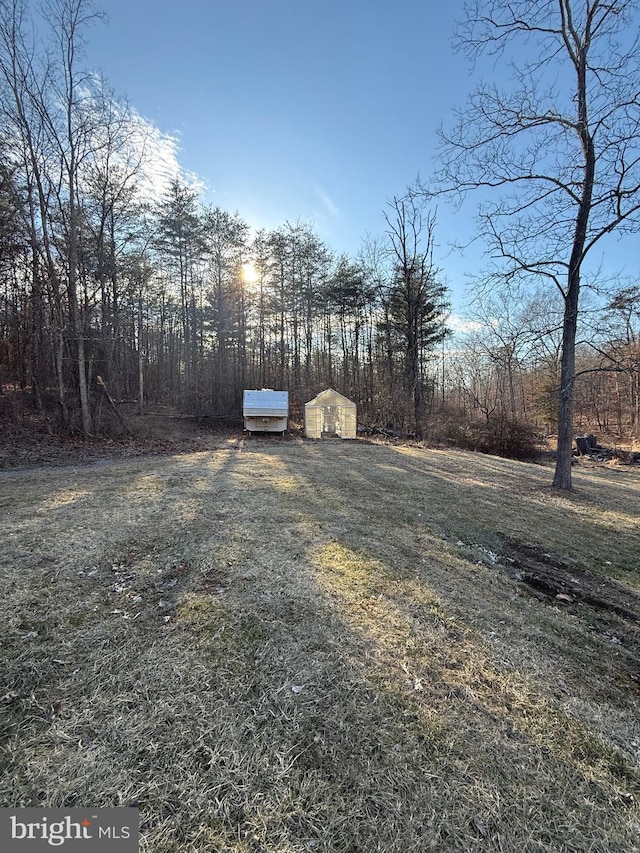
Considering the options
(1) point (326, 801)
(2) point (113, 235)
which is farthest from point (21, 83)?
(1) point (326, 801)

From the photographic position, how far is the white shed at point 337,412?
55.6 ft

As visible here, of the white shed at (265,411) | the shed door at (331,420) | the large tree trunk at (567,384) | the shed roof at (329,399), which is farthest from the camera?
the shed door at (331,420)

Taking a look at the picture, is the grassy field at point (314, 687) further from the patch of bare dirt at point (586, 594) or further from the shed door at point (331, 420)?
the shed door at point (331, 420)

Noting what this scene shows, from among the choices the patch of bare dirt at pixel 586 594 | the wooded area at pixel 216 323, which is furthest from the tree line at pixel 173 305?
the patch of bare dirt at pixel 586 594

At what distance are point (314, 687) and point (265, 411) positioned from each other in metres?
15.0

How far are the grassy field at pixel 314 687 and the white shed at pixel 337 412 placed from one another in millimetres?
12941

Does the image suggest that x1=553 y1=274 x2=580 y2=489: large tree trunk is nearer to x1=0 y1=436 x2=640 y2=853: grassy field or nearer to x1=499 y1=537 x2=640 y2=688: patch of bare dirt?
x1=0 y1=436 x2=640 y2=853: grassy field

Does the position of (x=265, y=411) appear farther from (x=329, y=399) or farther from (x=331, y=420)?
(x=331, y=420)

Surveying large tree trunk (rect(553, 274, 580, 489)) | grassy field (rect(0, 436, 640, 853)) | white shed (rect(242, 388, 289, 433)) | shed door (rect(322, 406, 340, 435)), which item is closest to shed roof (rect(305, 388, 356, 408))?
shed door (rect(322, 406, 340, 435))

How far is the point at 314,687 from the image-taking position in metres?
1.84

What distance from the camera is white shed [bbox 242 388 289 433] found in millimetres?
16500

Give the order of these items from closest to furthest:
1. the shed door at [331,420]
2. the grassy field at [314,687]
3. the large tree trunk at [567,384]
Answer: the grassy field at [314,687]
the large tree trunk at [567,384]
the shed door at [331,420]

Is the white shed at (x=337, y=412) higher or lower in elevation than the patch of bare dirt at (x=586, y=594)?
higher

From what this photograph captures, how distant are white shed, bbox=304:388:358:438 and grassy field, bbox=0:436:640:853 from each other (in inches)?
509
